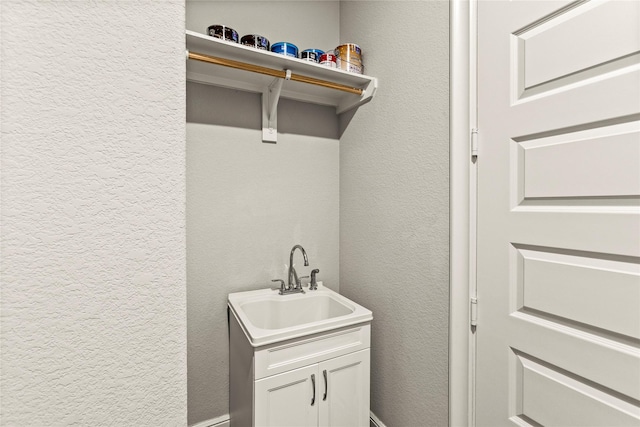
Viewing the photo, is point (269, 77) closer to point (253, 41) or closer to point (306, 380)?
point (253, 41)

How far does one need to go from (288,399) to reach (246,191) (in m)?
0.96

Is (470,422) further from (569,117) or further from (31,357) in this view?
(31,357)

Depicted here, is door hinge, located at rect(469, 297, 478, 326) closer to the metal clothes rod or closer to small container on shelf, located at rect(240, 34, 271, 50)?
the metal clothes rod

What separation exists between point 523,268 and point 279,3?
5.57 feet

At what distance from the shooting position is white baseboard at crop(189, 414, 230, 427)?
1478mm

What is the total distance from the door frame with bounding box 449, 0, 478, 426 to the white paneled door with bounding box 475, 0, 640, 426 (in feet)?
0.10

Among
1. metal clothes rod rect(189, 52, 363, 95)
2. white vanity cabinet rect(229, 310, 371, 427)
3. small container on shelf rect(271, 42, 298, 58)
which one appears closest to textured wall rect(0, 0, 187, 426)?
white vanity cabinet rect(229, 310, 371, 427)

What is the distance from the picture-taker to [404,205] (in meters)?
1.30

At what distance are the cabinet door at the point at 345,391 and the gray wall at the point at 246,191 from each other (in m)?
0.57

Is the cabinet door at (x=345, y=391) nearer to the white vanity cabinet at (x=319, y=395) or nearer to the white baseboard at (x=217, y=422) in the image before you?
the white vanity cabinet at (x=319, y=395)

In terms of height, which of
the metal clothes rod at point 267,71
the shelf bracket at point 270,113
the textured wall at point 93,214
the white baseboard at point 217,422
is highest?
the metal clothes rod at point 267,71

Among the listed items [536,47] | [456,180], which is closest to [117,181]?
[456,180]

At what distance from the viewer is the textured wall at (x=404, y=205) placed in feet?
3.74

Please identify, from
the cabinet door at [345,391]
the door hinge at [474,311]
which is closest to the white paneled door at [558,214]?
the door hinge at [474,311]
